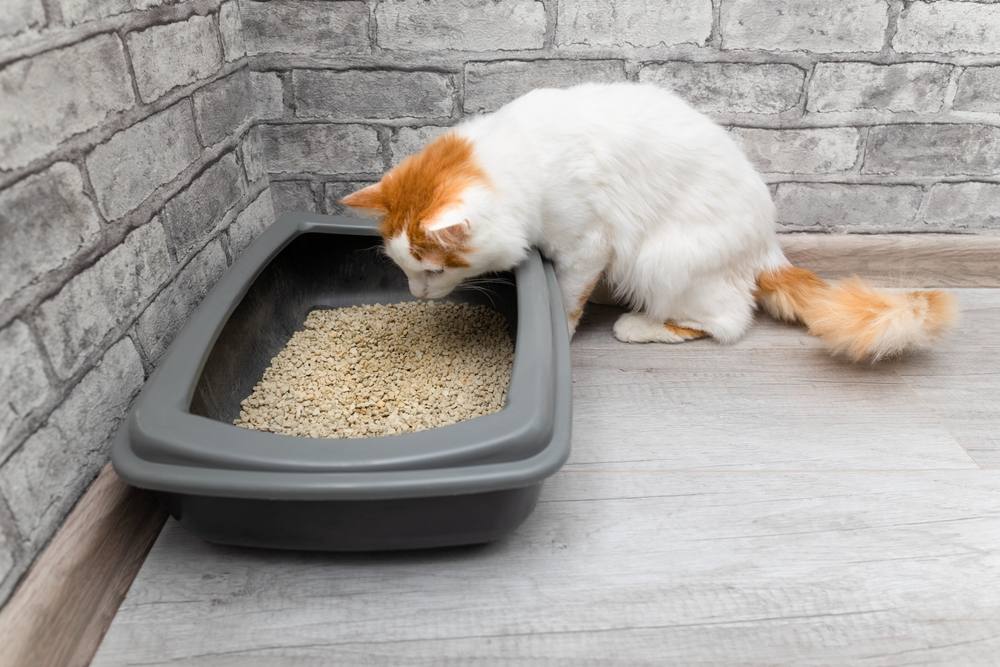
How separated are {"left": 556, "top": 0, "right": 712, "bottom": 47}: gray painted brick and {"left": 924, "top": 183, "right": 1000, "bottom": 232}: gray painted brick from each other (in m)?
0.70

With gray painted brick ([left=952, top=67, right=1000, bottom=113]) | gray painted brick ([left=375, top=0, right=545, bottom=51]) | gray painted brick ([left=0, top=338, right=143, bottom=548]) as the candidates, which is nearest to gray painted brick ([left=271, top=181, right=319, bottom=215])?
gray painted brick ([left=375, top=0, right=545, bottom=51])

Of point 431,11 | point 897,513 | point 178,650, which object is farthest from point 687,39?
point 178,650

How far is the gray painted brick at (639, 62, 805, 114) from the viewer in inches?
52.9

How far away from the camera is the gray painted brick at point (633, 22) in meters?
1.28

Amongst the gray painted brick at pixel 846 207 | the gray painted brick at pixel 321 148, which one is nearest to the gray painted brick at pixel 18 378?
the gray painted brick at pixel 321 148

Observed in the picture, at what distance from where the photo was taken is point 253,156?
138 centimetres

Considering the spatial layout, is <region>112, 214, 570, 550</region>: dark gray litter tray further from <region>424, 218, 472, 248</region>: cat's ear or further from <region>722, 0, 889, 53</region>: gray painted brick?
<region>722, 0, 889, 53</region>: gray painted brick

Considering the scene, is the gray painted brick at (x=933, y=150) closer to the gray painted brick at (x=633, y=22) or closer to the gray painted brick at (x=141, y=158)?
the gray painted brick at (x=633, y=22)

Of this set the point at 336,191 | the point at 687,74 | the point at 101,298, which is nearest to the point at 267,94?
the point at 336,191

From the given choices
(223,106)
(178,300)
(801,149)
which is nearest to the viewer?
(178,300)

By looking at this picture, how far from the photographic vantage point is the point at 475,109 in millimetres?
1381

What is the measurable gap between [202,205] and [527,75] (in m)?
0.70

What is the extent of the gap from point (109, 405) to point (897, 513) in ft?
3.81

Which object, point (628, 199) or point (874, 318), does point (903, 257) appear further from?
point (628, 199)
